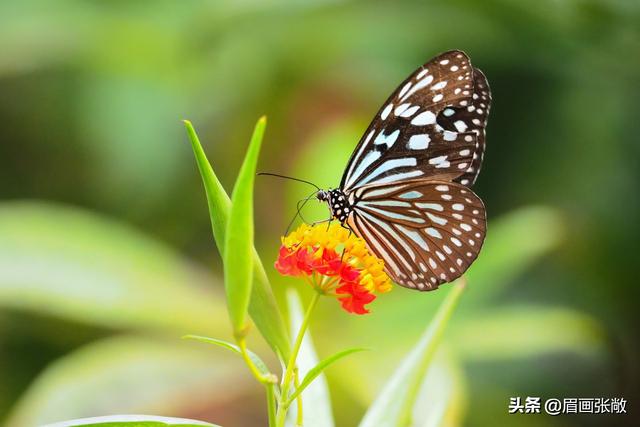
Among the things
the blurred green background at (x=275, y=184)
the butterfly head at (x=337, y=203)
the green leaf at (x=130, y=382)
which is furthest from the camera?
the blurred green background at (x=275, y=184)

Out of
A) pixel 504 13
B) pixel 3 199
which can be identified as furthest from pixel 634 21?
pixel 3 199

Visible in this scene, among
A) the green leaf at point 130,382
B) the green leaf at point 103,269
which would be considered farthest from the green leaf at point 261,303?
the green leaf at point 103,269

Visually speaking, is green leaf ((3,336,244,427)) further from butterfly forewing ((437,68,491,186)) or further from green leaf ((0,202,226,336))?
butterfly forewing ((437,68,491,186))

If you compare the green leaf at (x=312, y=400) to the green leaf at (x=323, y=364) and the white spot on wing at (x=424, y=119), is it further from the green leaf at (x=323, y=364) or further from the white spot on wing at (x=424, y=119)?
the white spot on wing at (x=424, y=119)

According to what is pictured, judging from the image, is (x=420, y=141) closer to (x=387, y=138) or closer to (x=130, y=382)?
(x=387, y=138)

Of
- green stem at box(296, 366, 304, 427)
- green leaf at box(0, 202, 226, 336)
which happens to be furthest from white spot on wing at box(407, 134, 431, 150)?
green leaf at box(0, 202, 226, 336)

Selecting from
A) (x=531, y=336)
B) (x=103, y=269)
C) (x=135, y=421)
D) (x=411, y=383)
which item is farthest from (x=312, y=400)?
(x=103, y=269)
